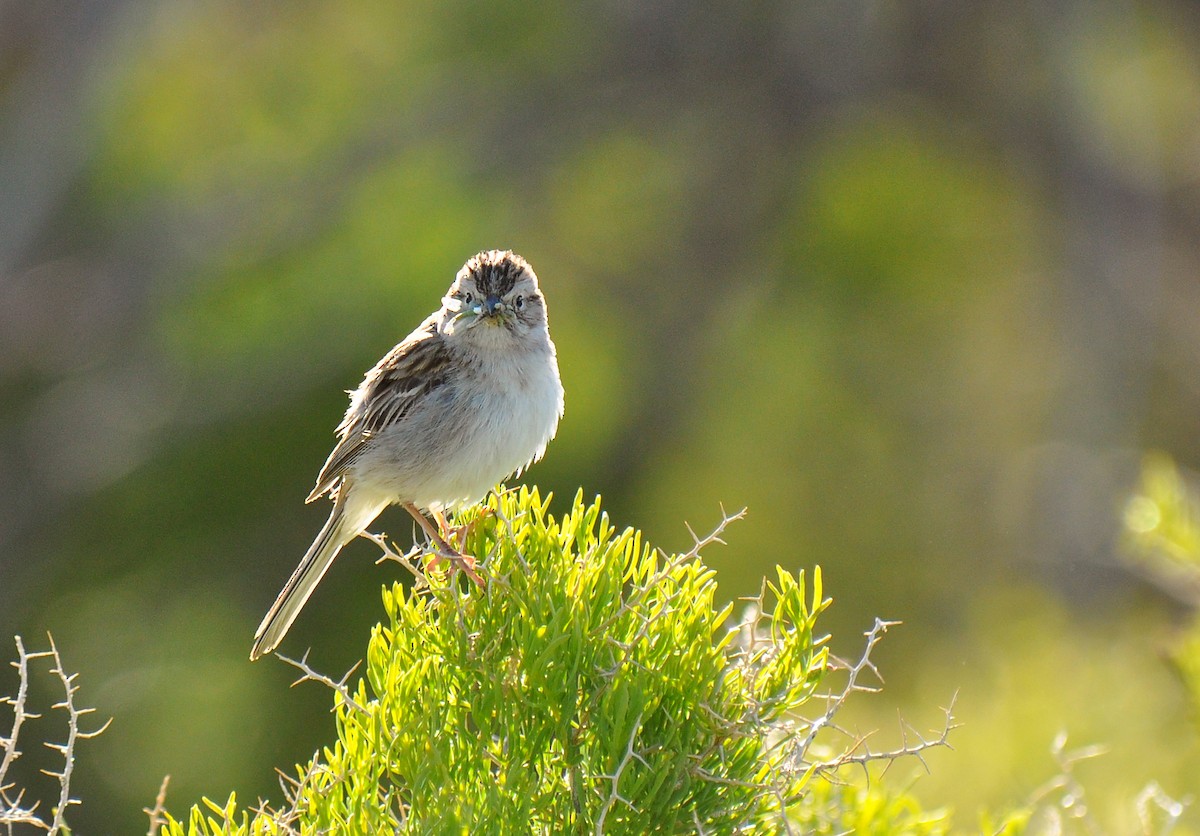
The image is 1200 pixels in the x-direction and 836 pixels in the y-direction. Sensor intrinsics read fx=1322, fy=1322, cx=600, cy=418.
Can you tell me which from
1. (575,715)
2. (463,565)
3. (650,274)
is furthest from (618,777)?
(650,274)

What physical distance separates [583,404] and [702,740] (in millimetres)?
3908

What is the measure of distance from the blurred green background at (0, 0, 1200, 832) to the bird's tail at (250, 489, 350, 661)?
5.08ft

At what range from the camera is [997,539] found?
7230mm

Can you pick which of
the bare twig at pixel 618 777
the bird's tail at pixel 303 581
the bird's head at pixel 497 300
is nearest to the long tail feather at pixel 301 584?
the bird's tail at pixel 303 581

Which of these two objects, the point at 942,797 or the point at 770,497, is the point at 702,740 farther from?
the point at 770,497

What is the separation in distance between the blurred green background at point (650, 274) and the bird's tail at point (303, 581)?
60.9 inches

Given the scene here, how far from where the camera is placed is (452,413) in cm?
311

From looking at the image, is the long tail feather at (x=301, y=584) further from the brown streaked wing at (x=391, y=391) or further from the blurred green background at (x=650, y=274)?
the blurred green background at (x=650, y=274)

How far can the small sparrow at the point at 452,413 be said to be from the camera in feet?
9.78

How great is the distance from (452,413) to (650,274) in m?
3.81

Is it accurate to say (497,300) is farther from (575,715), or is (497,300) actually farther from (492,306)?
(575,715)

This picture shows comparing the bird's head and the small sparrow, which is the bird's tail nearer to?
the small sparrow

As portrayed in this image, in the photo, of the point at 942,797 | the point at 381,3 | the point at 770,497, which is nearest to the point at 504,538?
the point at 942,797

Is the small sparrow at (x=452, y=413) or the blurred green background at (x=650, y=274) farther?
the blurred green background at (x=650, y=274)
